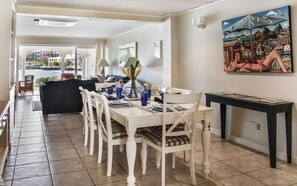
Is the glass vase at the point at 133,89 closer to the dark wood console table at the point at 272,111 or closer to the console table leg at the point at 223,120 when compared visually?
the dark wood console table at the point at 272,111

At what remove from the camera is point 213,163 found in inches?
126

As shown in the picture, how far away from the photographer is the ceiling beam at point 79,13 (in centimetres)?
461

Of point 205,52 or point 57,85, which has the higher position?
point 205,52

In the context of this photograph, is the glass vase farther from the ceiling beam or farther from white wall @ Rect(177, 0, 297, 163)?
the ceiling beam

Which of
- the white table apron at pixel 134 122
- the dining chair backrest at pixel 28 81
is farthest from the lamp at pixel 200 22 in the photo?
the dining chair backrest at pixel 28 81

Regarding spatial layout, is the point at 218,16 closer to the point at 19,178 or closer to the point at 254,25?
the point at 254,25

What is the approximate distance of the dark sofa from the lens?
19.8 feet

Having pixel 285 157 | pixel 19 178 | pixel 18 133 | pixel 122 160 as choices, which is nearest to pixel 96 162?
pixel 122 160

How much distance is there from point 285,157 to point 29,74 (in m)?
10.4

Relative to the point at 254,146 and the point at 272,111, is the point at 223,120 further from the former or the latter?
the point at 272,111

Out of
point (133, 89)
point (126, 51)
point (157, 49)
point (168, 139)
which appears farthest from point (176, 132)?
point (126, 51)

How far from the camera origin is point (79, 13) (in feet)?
16.3

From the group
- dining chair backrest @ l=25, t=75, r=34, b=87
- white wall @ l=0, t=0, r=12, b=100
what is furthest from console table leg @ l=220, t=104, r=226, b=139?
dining chair backrest @ l=25, t=75, r=34, b=87

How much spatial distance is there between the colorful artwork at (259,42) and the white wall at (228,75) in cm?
9
